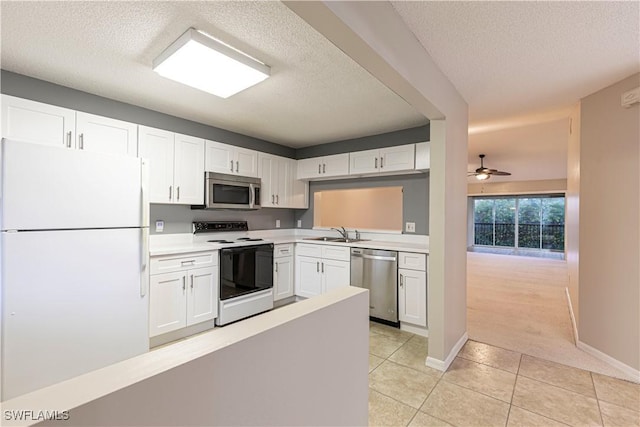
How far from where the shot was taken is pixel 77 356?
6.55ft

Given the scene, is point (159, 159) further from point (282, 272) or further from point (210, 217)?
point (282, 272)

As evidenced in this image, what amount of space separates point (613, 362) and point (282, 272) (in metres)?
3.31

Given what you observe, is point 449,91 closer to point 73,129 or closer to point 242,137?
point 242,137

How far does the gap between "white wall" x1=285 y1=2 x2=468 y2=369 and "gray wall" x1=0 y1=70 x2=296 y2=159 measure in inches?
98.8

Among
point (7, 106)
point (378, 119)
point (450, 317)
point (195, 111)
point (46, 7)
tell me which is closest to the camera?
point (46, 7)

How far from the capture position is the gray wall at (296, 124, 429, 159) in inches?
143

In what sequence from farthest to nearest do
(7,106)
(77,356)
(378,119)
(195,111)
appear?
1. (378,119)
2. (195,111)
3. (7,106)
4. (77,356)

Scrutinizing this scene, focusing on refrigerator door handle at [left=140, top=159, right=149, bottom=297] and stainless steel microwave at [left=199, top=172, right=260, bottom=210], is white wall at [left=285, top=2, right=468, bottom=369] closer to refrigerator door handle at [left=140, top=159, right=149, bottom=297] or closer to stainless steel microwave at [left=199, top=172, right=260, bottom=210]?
refrigerator door handle at [left=140, top=159, right=149, bottom=297]

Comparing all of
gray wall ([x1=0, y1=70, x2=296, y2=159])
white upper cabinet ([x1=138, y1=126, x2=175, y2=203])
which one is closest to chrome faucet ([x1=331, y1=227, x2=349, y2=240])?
gray wall ([x1=0, y1=70, x2=296, y2=159])

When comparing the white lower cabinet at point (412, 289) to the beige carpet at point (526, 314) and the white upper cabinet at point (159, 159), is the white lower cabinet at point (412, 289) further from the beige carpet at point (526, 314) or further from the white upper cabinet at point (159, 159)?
the white upper cabinet at point (159, 159)

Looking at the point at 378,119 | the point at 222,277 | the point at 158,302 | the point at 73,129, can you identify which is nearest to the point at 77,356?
the point at 158,302

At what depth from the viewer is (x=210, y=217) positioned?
3717 mm

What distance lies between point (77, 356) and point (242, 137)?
290 cm

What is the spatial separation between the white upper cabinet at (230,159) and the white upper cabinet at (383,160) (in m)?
1.34
